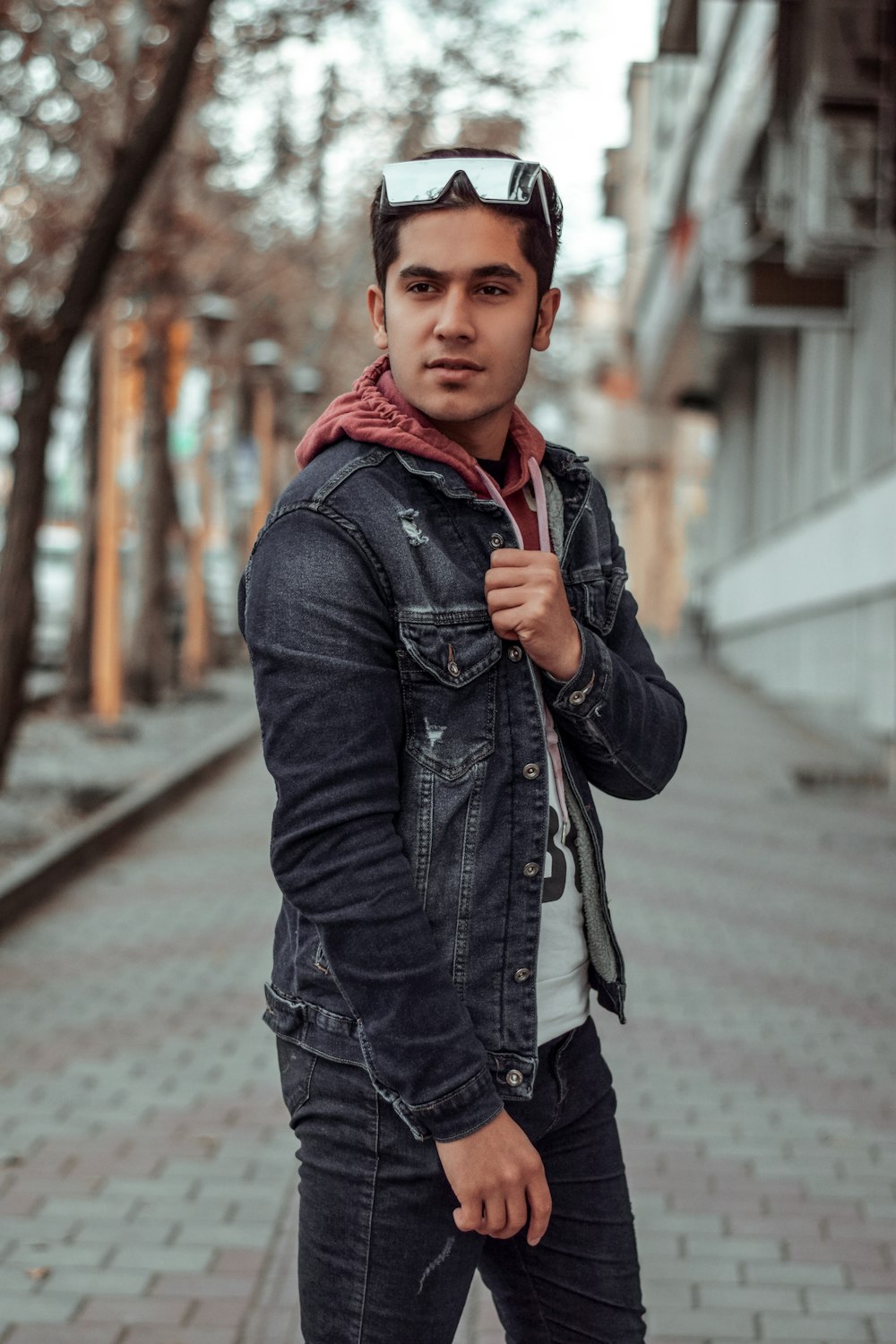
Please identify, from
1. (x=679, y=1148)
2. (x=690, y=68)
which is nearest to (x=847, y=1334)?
(x=679, y=1148)

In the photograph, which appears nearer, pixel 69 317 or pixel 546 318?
pixel 546 318

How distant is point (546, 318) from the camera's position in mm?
2191

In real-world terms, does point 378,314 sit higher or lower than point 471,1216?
higher

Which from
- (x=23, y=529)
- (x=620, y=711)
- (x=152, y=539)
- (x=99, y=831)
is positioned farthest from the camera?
(x=152, y=539)

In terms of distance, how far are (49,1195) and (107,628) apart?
1307cm

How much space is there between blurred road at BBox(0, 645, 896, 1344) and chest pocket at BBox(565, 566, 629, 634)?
2146mm

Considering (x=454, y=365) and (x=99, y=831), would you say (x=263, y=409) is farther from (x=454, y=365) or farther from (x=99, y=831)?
(x=454, y=365)

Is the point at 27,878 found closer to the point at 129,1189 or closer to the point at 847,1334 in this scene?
the point at 129,1189

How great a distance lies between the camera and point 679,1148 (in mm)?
5199

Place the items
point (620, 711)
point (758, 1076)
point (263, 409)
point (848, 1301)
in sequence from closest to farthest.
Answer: point (620, 711)
point (848, 1301)
point (758, 1076)
point (263, 409)

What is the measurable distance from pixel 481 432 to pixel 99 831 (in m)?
8.93

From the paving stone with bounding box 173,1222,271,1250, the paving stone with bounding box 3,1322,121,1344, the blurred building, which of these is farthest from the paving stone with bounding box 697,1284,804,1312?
the blurred building

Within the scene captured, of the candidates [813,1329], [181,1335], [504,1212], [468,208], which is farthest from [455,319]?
[813,1329]

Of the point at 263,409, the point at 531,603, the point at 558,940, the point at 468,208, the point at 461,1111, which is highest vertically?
the point at 263,409
